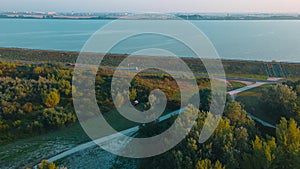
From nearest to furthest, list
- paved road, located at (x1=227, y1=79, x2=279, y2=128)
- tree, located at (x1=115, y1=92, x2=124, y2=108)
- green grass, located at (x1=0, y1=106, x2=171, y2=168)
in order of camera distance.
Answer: green grass, located at (x1=0, y1=106, x2=171, y2=168), paved road, located at (x1=227, y1=79, x2=279, y2=128), tree, located at (x1=115, y1=92, x2=124, y2=108)

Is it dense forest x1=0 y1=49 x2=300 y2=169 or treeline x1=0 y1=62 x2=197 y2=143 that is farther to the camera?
treeline x1=0 y1=62 x2=197 y2=143

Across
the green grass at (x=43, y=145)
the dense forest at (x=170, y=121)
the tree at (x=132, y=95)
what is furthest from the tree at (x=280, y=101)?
the tree at (x=132, y=95)

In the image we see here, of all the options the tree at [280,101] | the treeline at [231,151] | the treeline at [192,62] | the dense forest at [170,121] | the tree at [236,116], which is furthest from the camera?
the treeline at [192,62]

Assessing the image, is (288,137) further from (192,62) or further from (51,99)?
(192,62)

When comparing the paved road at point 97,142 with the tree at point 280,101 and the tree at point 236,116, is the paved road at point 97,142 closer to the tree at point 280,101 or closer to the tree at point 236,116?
the tree at point 236,116

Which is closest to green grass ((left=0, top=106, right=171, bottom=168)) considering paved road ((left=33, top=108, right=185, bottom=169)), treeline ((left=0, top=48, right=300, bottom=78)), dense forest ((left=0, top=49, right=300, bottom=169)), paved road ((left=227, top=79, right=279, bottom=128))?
paved road ((left=33, top=108, right=185, bottom=169))

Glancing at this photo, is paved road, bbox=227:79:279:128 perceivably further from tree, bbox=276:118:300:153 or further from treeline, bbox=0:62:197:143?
tree, bbox=276:118:300:153

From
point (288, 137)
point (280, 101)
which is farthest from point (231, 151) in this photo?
point (280, 101)

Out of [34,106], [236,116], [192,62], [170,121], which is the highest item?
[192,62]
